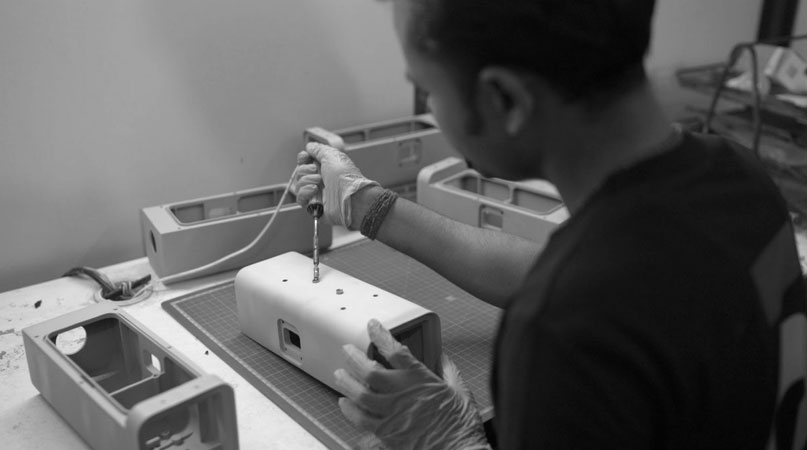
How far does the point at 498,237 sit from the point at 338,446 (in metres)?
0.48

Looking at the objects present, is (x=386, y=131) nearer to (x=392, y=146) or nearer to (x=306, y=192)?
(x=392, y=146)

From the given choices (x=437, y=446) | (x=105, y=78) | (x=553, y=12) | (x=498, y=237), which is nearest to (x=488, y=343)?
(x=498, y=237)

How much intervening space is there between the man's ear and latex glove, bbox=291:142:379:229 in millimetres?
730

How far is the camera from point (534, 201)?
1.68m

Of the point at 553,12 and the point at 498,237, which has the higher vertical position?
the point at 553,12

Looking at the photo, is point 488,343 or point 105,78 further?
point 105,78

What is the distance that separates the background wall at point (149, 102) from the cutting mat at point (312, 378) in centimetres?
36

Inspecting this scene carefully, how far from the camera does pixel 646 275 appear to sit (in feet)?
2.03

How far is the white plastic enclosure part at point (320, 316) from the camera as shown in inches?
43.7

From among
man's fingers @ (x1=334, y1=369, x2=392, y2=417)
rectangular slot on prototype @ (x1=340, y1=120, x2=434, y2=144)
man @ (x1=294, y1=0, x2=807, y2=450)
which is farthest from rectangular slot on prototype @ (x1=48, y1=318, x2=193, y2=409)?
rectangular slot on prototype @ (x1=340, y1=120, x2=434, y2=144)

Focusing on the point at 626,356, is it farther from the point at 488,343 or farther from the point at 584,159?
the point at 488,343

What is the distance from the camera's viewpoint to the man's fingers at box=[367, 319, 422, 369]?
1.02 m

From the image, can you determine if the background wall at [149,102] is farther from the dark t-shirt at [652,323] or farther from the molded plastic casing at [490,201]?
the dark t-shirt at [652,323]

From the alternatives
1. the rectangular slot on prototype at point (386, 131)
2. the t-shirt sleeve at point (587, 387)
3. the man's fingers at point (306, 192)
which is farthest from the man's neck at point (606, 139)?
the rectangular slot on prototype at point (386, 131)
